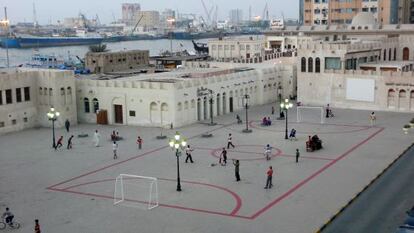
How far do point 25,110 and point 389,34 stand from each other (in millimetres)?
70406

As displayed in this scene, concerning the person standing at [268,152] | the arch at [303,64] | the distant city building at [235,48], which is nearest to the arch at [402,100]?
the arch at [303,64]

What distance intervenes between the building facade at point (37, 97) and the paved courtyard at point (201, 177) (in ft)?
9.71

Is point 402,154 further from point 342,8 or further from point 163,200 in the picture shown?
point 342,8

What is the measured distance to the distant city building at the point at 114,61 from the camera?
3681 inches

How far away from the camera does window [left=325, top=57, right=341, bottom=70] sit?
6400cm

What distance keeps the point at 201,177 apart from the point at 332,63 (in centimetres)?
3539

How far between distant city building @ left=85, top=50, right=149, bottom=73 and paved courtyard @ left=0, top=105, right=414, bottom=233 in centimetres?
4237

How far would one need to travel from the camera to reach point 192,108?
5450 centimetres

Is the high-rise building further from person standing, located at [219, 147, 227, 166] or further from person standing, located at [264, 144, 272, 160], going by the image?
person standing, located at [219, 147, 227, 166]

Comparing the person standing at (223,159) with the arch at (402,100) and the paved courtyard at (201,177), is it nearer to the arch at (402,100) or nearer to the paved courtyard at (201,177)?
the paved courtyard at (201,177)

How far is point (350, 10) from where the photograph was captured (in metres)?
126

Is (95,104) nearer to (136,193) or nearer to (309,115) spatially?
(309,115)

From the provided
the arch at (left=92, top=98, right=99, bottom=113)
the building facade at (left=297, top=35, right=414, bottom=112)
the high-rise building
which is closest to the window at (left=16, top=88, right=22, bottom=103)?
the arch at (left=92, top=98, right=99, bottom=113)

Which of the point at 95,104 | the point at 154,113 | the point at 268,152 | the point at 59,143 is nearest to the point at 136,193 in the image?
the point at 268,152
